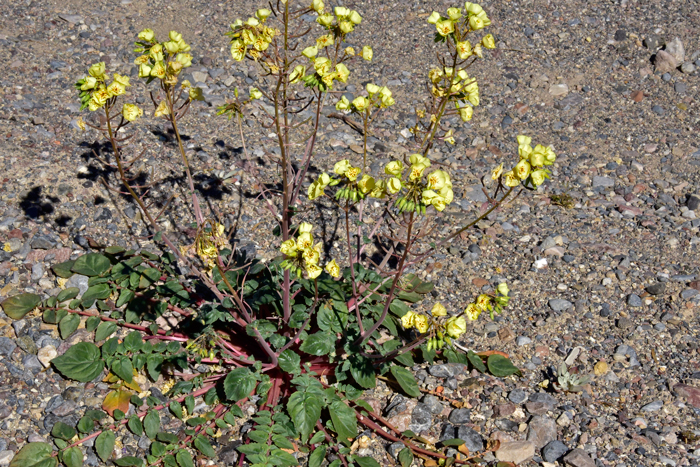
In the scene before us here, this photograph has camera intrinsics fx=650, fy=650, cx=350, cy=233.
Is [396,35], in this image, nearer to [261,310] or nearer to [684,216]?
[684,216]

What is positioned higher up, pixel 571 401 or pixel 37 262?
pixel 37 262

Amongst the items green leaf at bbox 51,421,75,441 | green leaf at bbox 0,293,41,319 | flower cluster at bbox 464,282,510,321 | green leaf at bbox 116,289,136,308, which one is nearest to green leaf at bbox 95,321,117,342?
green leaf at bbox 116,289,136,308

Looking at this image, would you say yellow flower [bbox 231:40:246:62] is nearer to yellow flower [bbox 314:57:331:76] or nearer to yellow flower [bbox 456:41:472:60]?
yellow flower [bbox 314:57:331:76]

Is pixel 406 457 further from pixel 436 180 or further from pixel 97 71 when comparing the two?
pixel 97 71

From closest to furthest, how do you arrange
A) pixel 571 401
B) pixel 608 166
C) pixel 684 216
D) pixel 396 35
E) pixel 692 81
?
pixel 571 401 < pixel 684 216 < pixel 608 166 < pixel 692 81 < pixel 396 35

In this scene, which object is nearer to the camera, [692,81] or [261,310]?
[261,310]

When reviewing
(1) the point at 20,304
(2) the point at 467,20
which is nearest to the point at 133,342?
(1) the point at 20,304

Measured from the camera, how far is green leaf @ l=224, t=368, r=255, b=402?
10.0 feet

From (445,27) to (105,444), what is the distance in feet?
8.04

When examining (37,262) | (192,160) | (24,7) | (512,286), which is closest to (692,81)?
(512,286)

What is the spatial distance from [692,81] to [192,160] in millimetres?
4509

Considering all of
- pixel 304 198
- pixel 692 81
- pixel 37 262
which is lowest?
pixel 37 262

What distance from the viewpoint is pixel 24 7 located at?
629cm

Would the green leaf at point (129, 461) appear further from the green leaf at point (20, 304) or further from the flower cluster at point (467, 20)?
the flower cluster at point (467, 20)
